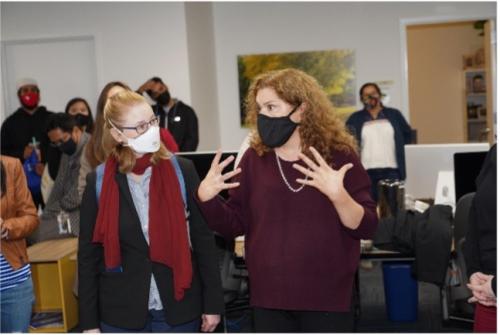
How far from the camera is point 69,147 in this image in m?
3.56

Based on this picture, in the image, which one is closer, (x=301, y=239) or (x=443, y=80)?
(x=301, y=239)

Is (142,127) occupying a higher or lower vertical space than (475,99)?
lower

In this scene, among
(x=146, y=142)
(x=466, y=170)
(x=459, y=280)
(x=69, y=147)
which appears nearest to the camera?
(x=146, y=142)

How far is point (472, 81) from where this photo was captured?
9.70 metres

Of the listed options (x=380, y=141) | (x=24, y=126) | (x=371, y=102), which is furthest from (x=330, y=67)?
(x=24, y=126)

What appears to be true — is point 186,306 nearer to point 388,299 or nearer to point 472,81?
point 388,299

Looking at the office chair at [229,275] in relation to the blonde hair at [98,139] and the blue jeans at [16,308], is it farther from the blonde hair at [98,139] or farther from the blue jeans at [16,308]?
the blue jeans at [16,308]

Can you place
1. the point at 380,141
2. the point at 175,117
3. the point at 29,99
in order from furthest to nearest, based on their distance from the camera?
the point at 29,99 < the point at 175,117 < the point at 380,141

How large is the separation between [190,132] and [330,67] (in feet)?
8.39

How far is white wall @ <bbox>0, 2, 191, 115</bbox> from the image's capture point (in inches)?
250

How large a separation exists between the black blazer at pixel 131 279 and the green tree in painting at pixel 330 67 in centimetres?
554

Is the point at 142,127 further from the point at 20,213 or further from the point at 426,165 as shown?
the point at 426,165

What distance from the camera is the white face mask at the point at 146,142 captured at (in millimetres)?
1931

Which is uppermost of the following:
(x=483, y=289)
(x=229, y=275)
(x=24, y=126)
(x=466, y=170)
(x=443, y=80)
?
(x=443, y=80)
